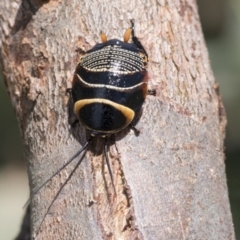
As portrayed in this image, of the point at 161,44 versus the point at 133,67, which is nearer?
the point at 133,67

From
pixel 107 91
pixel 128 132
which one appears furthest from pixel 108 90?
pixel 128 132

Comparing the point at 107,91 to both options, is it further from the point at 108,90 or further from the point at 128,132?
the point at 128,132

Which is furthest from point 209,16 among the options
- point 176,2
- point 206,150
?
point 206,150

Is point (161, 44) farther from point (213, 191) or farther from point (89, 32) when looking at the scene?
point (213, 191)
